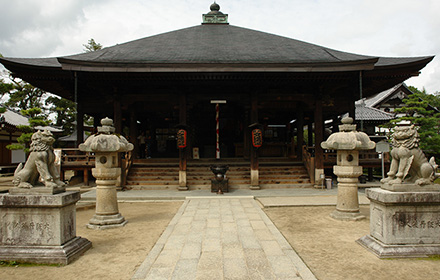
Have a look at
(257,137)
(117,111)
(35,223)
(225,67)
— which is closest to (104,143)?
(35,223)

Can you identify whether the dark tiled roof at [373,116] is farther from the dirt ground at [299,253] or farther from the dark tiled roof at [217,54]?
the dirt ground at [299,253]

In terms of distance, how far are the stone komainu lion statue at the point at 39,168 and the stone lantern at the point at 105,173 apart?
138 centimetres


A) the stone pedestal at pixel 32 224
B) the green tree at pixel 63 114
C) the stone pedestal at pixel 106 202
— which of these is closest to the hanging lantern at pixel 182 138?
the stone pedestal at pixel 106 202

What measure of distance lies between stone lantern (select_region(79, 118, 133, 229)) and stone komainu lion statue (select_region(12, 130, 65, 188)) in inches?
54.5

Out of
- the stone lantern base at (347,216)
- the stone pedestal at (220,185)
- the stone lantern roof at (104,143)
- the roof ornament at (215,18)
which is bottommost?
the stone lantern base at (347,216)

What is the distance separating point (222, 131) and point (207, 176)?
21.8ft

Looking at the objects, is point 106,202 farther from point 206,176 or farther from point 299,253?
point 206,176

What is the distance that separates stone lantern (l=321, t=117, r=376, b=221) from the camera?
5.89m

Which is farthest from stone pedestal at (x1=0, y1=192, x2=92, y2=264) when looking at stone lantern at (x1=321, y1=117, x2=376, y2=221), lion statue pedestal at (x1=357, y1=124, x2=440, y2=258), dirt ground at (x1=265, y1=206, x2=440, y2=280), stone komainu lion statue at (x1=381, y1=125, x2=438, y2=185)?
stone lantern at (x1=321, y1=117, x2=376, y2=221)

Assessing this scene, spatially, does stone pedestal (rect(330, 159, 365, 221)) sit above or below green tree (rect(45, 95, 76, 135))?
below

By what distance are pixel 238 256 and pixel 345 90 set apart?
38.2 ft

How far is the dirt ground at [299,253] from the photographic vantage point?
10.9ft

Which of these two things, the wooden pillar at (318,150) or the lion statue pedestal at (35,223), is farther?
the wooden pillar at (318,150)

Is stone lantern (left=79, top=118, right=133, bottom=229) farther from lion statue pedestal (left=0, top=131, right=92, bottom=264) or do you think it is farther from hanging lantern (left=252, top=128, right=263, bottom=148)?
hanging lantern (left=252, top=128, right=263, bottom=148)
